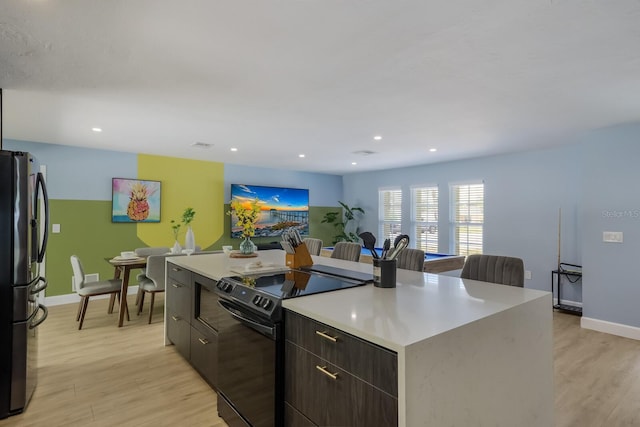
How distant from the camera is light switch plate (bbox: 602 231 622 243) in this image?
147 inches

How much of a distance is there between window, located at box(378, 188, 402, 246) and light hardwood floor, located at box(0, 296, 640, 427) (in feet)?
12.4

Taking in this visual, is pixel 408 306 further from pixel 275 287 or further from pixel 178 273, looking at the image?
pixel 178 273

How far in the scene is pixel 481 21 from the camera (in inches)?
68.3

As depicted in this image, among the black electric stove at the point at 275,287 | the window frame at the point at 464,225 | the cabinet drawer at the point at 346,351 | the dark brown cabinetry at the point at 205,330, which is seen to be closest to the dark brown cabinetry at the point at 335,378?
the cabinet drawer at the point at 346,351

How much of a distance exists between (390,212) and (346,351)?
6.32m

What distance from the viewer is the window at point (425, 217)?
21.3 feet

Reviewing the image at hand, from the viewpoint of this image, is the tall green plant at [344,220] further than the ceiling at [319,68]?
Yes

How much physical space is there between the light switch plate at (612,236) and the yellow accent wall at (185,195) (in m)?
5.78

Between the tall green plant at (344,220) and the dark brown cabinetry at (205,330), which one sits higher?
the tall green plant at (344,220)

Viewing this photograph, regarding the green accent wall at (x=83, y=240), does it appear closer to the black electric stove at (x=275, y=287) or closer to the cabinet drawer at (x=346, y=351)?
the black electric stove at (x=275, y=287)

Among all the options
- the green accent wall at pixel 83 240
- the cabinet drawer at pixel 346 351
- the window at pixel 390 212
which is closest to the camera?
the cabinet drawer at pixel 346 351

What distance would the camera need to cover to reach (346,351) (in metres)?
1.26

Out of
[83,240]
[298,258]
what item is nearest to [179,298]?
[298,258]

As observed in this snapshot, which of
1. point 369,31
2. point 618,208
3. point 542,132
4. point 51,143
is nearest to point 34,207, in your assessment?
point 369,31
